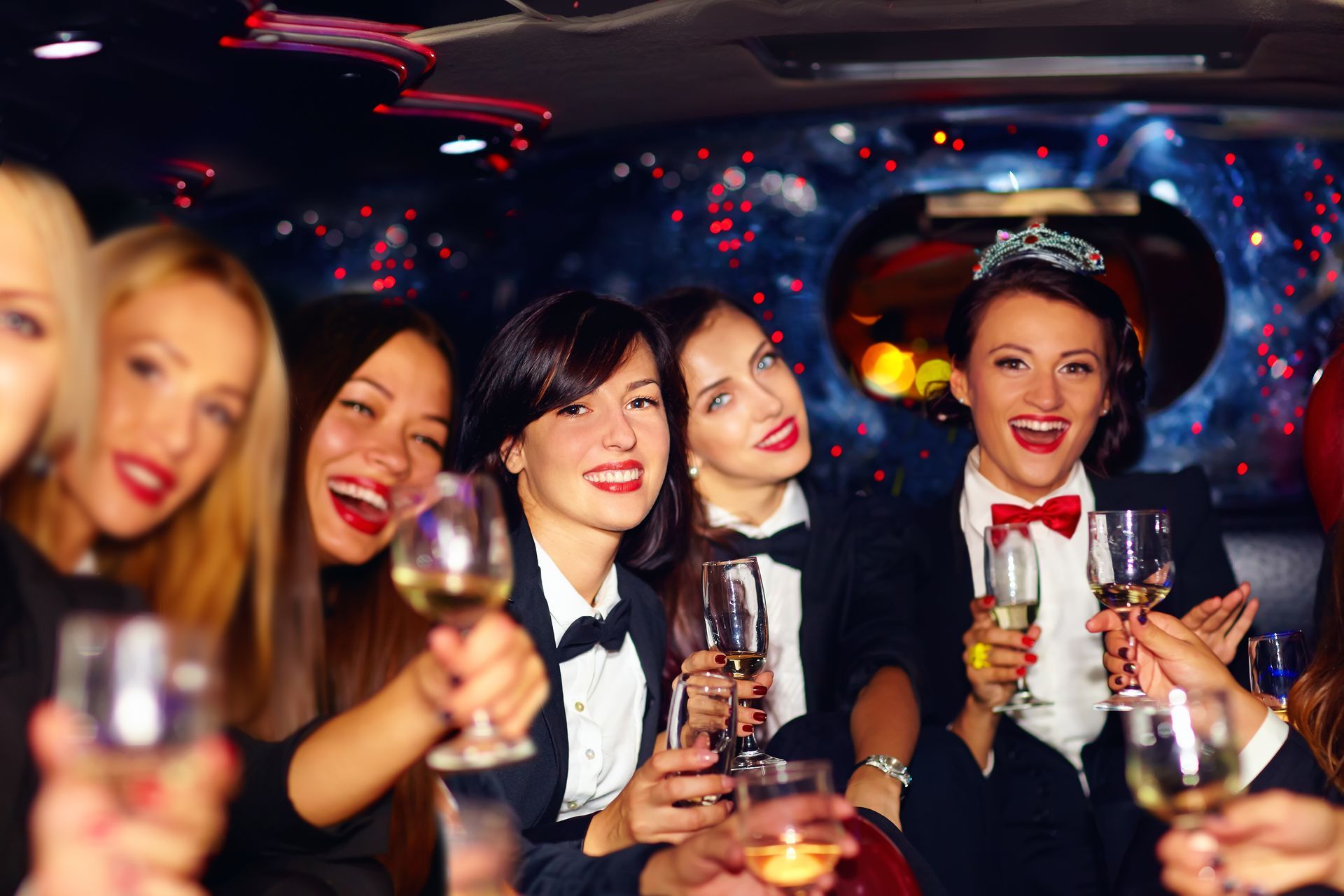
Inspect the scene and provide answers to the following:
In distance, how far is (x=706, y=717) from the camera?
6.42 ft

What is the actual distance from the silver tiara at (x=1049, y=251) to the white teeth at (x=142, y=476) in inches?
91.9

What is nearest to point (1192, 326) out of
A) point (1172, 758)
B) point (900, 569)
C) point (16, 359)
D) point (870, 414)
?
point (870, 414)

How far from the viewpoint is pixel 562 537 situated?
8.62 ft

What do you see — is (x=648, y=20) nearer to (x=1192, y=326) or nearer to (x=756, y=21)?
(x=756, y=21)

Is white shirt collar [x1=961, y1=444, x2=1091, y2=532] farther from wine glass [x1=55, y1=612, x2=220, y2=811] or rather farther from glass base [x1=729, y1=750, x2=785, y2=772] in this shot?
wine glass [x1=55, y1=612, x2=220, y2=811]

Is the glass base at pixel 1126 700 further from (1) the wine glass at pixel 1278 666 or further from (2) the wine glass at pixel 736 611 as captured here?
(2) the wine glass at pixel 736 611

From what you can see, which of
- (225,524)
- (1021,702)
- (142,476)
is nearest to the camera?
(142,476)

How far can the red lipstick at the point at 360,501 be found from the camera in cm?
263

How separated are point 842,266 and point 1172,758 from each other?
272cm

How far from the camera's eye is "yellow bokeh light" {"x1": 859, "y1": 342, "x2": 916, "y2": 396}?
4082 mm

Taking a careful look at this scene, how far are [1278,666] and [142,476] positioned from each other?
220cm

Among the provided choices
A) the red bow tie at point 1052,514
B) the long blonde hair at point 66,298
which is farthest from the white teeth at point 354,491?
the red bow tie at point 1052,514

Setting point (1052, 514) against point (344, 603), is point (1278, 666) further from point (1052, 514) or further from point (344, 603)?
point (344, 603)

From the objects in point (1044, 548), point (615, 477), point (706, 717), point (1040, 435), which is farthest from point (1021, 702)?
point (706, 717)
